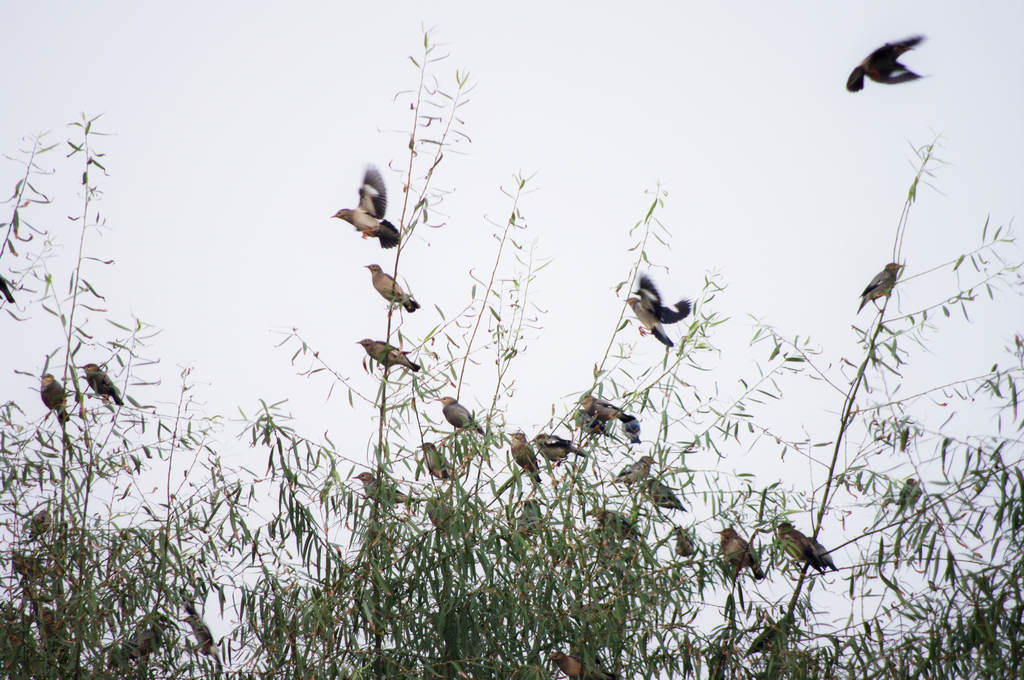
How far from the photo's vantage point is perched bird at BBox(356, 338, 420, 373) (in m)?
3.68

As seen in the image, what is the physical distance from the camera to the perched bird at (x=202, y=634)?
3.79 metres

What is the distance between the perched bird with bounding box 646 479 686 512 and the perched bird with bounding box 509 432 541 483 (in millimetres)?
434

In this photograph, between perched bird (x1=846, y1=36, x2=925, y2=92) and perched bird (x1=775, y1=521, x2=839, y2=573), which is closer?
perched bird (x1=775, y1=521, x2=839, y2=573)

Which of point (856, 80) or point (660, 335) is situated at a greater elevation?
point (856, 80)

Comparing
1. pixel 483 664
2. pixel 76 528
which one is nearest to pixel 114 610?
pixel 76 528

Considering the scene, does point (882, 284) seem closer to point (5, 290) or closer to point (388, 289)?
point (388, 289)

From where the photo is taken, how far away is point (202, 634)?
381 cm

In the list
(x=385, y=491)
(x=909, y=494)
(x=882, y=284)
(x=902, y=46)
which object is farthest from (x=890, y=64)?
(x=385, y=491)

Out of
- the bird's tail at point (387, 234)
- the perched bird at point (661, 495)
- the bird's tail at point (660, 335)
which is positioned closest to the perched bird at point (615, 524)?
the perched bird at point (661, 495)

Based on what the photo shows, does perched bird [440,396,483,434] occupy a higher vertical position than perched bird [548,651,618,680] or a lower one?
higher

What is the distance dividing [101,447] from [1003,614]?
3.34 meters

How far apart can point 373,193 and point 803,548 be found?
3216mm

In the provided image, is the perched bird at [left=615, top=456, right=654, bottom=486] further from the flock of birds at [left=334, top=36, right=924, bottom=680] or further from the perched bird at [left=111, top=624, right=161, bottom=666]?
the perched bird at [left=111, top=624, right=161, bottom=666]

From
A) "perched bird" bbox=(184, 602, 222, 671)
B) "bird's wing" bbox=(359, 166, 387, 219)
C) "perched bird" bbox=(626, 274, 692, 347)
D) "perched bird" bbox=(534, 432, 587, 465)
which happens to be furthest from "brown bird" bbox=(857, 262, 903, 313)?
"perched bird" bbox=(184, 602, 222, 671)
